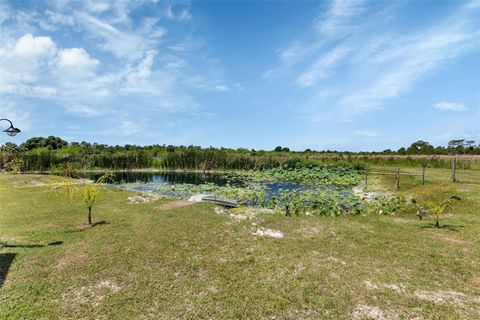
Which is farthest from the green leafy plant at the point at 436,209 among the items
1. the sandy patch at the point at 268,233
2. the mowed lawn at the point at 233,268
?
the sandy patch at the point at 268,233

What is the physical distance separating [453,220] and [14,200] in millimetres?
18008

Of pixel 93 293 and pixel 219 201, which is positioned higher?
pixel 219 201

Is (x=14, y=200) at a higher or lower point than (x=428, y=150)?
lower

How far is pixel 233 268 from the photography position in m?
5.58

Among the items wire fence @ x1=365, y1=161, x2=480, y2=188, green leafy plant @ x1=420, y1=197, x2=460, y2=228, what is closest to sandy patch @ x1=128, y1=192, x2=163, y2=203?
green leafy plant @ x1=420, y1=197, x2=460, y2=228

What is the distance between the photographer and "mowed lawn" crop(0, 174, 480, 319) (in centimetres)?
423

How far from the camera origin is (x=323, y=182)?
24.1m

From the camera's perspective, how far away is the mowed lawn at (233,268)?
4.23 meters

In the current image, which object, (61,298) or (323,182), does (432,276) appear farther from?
(323,182)

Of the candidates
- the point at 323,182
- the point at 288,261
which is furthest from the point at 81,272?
the point at 323,182

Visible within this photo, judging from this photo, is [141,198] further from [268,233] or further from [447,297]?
[447,297]

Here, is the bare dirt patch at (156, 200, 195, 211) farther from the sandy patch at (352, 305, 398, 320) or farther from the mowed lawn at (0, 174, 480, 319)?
the sandy patch at (352, 305, 398, 320)

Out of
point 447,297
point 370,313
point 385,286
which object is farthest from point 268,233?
point 447,297

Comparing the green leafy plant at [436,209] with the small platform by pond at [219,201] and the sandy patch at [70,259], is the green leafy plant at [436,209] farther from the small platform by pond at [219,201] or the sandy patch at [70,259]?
the sandy patch at [70,259]
